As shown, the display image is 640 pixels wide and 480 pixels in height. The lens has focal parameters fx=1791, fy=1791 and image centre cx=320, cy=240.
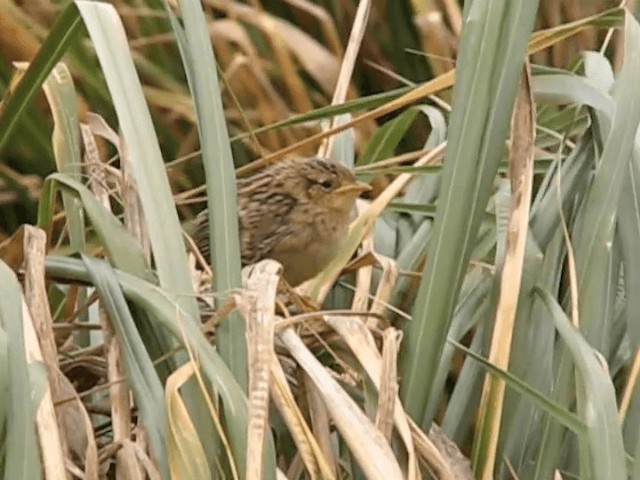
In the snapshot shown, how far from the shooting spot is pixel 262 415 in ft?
3.84

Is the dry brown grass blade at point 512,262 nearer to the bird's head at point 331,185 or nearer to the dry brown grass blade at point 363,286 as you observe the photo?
the dry brown grass blade at point 363,286

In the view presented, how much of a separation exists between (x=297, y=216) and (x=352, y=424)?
2.63ft

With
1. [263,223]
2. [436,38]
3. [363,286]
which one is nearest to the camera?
[363,286]

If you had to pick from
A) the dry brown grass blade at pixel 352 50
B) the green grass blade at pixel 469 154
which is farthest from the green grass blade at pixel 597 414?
the dry brown grass blade at pixel 352 50

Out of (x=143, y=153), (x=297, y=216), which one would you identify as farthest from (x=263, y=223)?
(x=143, y=153)

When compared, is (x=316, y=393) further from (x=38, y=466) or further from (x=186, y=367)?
(x=38, y=466)

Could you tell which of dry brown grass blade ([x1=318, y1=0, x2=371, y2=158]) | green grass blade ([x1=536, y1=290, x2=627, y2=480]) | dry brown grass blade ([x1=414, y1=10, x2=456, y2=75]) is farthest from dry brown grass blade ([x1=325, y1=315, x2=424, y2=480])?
dry brown grass blade ([x1=414, y1=10, x2=456, y2=75])

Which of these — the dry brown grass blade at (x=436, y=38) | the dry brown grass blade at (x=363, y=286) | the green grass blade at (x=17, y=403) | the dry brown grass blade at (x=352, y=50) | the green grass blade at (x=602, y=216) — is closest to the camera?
the green grass blade at (x=17, y=403)

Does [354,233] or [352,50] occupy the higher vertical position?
[352,50]

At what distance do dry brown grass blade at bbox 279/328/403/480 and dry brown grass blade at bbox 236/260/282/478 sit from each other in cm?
5

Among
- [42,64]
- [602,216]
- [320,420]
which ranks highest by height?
[42,64]

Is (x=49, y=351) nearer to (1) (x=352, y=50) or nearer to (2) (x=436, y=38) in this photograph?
(1) (x=352, y=50)

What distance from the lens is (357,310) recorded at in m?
1.44

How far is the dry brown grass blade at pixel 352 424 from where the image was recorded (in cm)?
120
